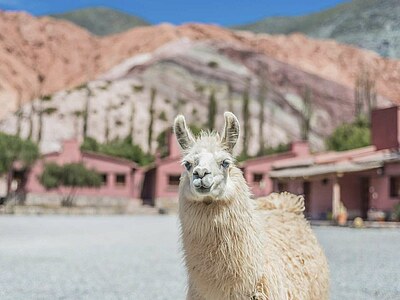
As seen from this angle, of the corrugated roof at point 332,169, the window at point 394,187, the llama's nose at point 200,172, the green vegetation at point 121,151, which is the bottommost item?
the llama's nose at point 200,172

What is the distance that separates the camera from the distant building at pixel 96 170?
49.9 metres

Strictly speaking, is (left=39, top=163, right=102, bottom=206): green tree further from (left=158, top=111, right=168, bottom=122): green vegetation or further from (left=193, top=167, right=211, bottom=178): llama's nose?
(left=193, top=167, right=211, bottom=178): llama's nose

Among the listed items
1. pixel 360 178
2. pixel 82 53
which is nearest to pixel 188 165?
pixel 360 178

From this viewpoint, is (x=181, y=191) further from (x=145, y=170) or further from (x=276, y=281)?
(x=145, y=170)

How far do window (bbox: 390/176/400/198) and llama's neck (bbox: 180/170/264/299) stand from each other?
24.8 metres

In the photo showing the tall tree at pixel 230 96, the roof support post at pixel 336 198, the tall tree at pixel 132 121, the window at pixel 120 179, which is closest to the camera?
the roof support post at pixel 336 198

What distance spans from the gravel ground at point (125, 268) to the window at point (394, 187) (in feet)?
30.8

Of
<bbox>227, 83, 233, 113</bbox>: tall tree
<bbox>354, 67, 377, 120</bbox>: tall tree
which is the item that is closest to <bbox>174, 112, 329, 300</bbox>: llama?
<bbox>354, 67, 377, 120</bbox>: tall tree

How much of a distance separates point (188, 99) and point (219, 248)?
94.6 meters

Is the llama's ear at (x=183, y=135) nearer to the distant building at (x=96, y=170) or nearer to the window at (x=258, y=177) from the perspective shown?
the window at (x=258, y=177)

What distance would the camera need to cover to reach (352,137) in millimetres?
55094

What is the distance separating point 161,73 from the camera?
4050 inches

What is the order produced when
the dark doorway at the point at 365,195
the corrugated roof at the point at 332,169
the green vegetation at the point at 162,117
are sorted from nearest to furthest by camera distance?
the corrugated roof at the point at 332,169 < the dark doorway at the point at 365,195 < the green vegetation at the point at 162,117

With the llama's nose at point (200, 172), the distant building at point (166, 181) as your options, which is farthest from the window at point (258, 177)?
the llama's nose at point (200, 172)
